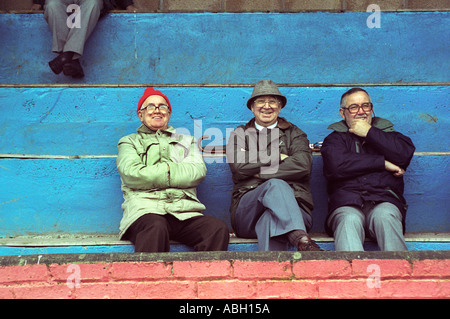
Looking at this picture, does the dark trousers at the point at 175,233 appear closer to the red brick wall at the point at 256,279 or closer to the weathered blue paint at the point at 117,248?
the weathered blue paint at the point at 117,248

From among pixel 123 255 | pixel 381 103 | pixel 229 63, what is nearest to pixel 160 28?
pixel 229 63

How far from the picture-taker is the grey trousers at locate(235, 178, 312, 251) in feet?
9.24

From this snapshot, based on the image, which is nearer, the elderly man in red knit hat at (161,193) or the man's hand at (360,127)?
the elderly man in red knit hat at (161,193)

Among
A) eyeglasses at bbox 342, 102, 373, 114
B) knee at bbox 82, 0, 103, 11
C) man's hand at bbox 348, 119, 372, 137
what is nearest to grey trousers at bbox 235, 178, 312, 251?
man's hand at bbox 348, 119, 372, 137

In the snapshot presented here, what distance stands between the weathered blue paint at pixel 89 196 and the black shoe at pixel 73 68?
44.3 inches

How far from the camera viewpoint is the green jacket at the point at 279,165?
312cm

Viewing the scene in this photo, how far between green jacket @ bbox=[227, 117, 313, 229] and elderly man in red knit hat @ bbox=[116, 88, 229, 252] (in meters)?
0.20

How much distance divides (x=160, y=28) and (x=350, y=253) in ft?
9.47

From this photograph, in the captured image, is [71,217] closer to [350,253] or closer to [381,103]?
[350,253]

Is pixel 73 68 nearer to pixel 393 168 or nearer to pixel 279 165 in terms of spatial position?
pixel 279 165

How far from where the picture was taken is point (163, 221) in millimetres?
2896

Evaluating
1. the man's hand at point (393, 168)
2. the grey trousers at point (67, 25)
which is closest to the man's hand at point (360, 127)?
the man's hand at point (393, 168)

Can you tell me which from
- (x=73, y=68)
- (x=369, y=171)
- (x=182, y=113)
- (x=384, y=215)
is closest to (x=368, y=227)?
(x=384, y=215)
